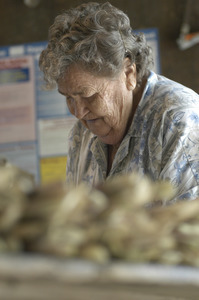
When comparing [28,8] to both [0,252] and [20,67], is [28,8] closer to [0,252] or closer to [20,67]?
[20,67]

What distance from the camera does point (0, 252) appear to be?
1.23ft

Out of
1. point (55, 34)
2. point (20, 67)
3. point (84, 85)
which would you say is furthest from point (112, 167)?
point (20, 67)

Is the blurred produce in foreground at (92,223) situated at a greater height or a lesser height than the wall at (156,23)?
greater

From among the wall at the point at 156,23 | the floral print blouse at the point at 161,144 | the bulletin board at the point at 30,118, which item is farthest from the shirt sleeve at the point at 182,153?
the bulletin board at the point at 30,118

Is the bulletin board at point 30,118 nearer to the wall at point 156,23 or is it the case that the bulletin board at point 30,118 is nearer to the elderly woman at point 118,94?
the wall at point 156,23

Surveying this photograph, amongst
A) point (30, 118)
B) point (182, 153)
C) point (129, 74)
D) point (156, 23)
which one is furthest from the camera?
point (30, 118)

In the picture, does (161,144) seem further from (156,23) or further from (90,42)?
(156,23)

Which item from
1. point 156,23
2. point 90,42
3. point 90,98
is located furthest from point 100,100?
point 156,23

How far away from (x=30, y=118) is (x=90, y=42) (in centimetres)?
162

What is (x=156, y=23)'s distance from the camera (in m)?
2.92

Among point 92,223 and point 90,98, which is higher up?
point 92,223

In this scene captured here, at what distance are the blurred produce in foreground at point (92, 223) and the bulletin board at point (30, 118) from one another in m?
2.48

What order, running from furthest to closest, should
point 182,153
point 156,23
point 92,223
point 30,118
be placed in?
point 30,118 < point 156,23 < point 182,153 < point 92,223

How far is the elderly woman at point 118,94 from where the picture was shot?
1.46 metres
